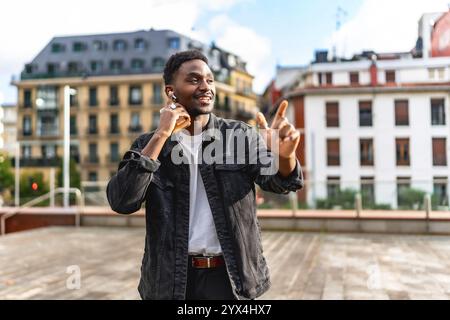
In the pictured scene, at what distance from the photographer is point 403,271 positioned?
16.7 ft

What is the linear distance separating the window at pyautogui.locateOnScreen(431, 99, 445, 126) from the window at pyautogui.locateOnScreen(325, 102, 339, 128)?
49cm

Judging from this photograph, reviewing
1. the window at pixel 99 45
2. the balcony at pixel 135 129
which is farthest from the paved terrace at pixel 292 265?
the balcony at pixel 135 129

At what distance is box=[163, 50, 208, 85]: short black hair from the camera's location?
1.33 metres

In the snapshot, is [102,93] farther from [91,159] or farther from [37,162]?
[91,159]

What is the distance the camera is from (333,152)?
2641mm

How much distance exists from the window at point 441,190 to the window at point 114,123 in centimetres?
2215

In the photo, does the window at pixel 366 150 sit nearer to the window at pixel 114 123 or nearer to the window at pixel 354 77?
the window at pixel 354 77

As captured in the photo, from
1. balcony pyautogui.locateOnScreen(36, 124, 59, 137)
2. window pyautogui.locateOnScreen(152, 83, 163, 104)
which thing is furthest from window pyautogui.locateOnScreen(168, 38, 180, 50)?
balcony pyautogui.locateOnScreen(36, 124, 59, 137)

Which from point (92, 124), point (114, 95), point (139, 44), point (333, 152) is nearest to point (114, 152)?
point (92, 124)

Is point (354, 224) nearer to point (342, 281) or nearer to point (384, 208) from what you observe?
point (384, 208)

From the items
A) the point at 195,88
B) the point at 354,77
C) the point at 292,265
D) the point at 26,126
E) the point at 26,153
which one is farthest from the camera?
the point at 26,126

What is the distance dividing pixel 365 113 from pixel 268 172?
1.30m

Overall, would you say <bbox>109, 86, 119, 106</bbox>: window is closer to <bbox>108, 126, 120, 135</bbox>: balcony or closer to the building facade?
the building facade
